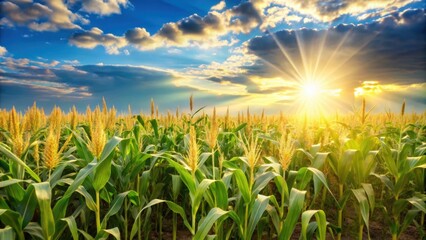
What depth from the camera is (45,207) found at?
2916 millimetres

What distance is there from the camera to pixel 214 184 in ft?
11.5

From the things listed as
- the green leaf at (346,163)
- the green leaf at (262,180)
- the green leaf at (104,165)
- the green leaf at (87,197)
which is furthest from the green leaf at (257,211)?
the green leaf at (346,163)

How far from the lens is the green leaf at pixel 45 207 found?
286 cm

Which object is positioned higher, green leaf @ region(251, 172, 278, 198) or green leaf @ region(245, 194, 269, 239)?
green leaf @ region(251, 172, 278, 198)

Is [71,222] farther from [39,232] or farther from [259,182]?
[259,182]

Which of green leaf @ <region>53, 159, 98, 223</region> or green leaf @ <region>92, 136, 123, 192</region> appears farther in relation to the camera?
green leaf @ <region>92, 136, 123, 192</region>

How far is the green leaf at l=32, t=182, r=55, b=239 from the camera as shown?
2857mm

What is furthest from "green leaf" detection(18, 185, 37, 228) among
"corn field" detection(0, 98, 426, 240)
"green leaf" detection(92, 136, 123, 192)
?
"green leaf" detection(92, 136, 123, 192)

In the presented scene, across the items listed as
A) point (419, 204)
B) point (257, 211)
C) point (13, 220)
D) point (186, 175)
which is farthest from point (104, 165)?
point (419, 204)

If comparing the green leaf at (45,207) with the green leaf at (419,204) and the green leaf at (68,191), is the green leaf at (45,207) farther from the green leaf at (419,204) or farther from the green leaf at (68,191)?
the green leaf at (419,204)

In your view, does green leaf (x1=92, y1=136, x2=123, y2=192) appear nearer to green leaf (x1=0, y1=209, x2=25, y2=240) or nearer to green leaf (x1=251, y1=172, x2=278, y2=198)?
green leaf (x1=0, y1=209, x2=25, y2=240)

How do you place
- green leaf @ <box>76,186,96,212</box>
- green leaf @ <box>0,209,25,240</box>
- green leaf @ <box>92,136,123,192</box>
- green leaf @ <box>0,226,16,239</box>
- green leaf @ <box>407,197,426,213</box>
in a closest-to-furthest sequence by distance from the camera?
green leaf @ <box>0,226,16,239</box> → green leaf @ <box>0,209,25,240</box> → green leaf @ <box>92,136,123,192</box> → green leaf @ <box>76,186,96,212</box> → green leaf @ <box>407,197,426,213</box>

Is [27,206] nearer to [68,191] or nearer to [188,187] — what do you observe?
[68,191]

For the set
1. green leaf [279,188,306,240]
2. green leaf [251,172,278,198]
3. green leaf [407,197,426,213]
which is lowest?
green leaf [407,197,426,213]
